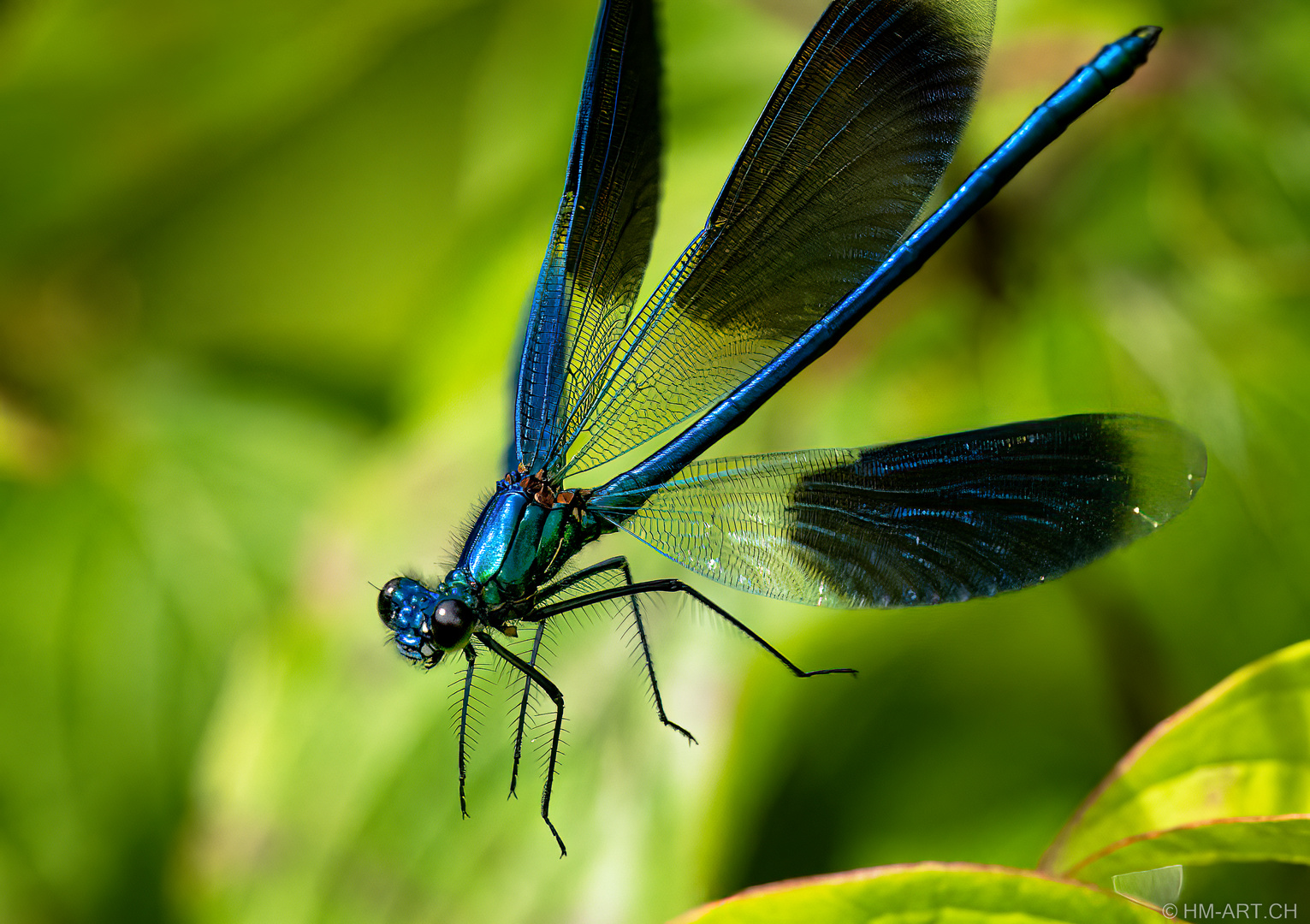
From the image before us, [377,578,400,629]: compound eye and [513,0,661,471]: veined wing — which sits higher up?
[513,0,661,471]: veined wing

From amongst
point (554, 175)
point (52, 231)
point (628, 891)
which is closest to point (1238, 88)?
point (554, 175)

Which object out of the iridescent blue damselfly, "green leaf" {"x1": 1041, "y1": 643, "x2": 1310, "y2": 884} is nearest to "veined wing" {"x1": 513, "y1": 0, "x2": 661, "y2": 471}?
the iridescent blue damselfly

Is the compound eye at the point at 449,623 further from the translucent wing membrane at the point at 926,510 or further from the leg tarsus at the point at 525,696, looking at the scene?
the translucent wing membrane at the point at 926,510

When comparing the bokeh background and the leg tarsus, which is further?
the bokeh background

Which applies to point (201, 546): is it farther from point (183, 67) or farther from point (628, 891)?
point (628, 891)

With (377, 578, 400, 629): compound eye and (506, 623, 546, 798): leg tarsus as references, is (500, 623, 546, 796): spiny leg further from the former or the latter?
(377, 578, 400, 629): compound eye

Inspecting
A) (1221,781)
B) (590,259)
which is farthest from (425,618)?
(1221,781)
